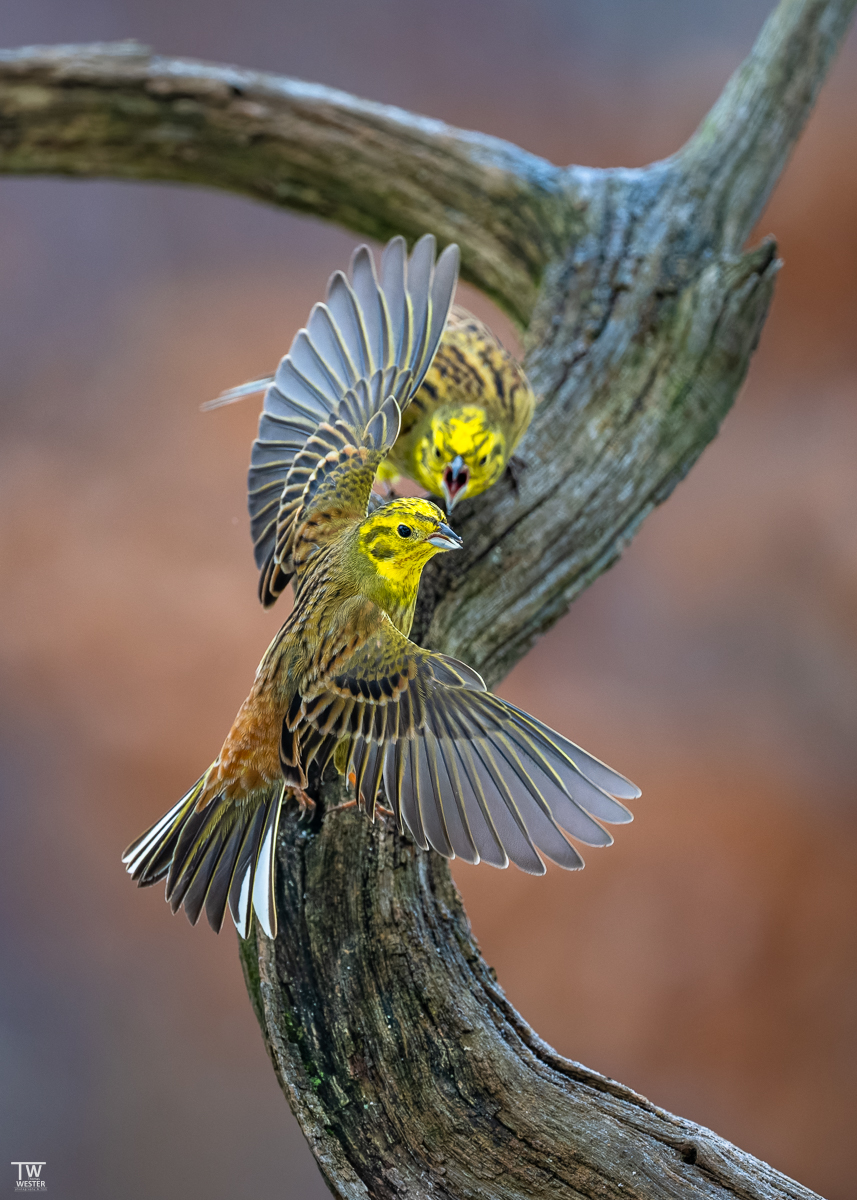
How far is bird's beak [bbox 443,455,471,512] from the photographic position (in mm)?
2309

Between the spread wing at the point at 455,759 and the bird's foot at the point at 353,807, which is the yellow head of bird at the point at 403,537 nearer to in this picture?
the spread wing at the point at 455,759

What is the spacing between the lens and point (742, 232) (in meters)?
3.18

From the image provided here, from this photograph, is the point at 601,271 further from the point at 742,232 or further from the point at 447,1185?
the point at 447,1185

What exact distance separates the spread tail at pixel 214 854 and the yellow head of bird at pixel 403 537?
42cm

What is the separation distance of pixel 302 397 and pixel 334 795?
0.81m

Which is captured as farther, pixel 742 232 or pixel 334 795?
pixel 742 232

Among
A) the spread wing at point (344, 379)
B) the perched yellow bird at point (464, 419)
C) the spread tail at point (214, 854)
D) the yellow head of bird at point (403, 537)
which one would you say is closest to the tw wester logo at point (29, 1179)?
the spread tail at point (214, 854)

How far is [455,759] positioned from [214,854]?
0.43m

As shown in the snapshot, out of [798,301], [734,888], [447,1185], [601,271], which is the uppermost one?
[798,301]

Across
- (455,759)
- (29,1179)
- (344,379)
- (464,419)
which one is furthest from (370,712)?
Answer: (29,1179)

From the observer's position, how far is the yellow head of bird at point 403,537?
1.75 meters

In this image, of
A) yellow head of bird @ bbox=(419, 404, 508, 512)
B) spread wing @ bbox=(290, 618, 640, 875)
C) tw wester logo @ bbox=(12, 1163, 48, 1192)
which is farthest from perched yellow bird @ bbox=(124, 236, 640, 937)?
tw wester logo @ bbox=(12, 1163, 48, 1192)

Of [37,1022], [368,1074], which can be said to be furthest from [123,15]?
[368,1074]

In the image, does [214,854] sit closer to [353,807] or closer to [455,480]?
[353,807]
